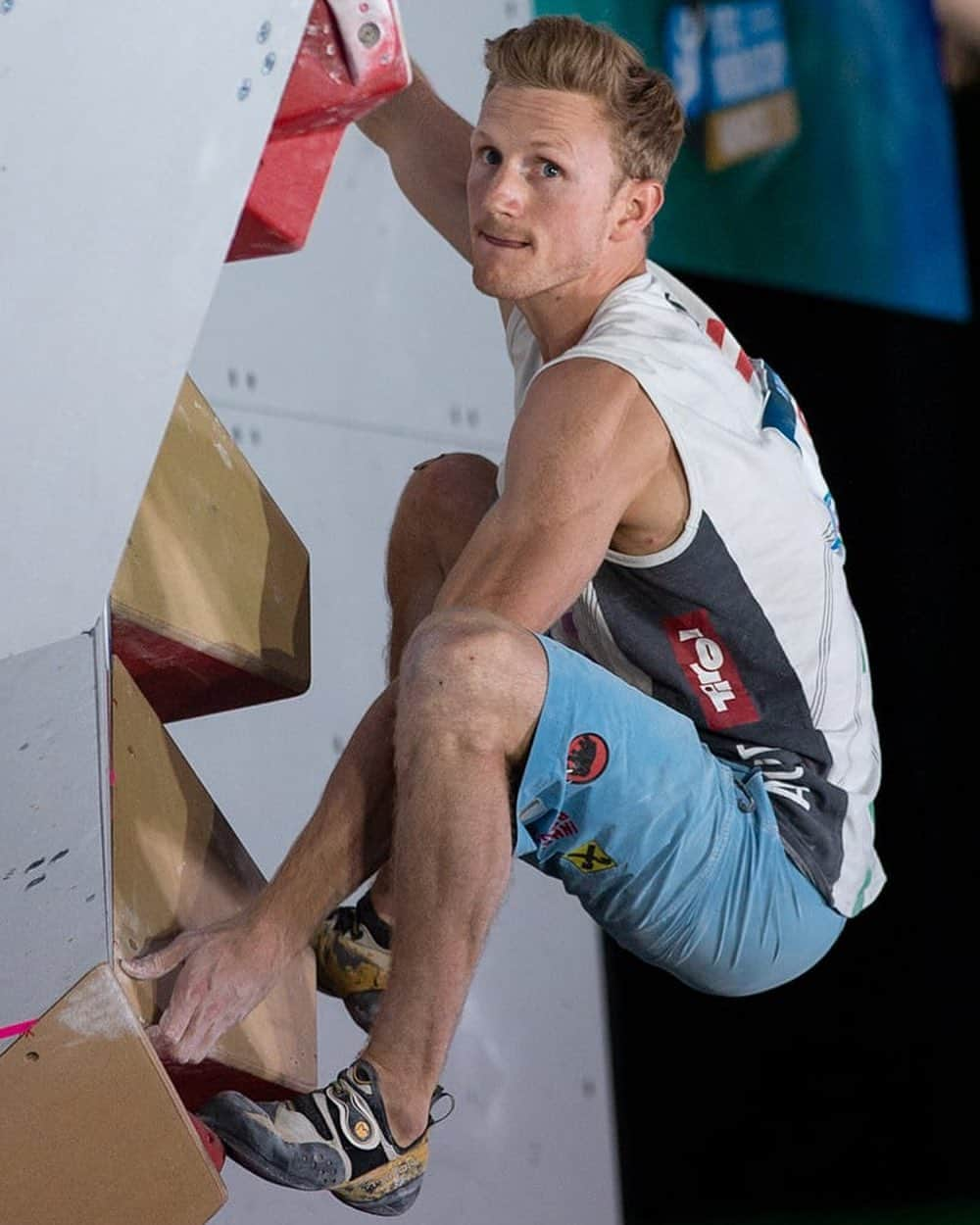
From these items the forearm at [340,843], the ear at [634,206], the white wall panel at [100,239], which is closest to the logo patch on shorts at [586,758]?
A: the forearm at [340,843]

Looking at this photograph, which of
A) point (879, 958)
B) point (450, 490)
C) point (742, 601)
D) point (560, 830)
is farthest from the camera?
point (879, 958)

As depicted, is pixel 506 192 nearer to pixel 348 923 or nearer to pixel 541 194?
pixel 541 194

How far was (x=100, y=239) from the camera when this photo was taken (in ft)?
3.63

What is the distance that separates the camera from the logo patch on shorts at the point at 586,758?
4.65 feet

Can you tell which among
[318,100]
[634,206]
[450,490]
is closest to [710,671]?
[450,490]

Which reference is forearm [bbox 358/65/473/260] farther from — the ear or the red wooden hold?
the red wooden hold

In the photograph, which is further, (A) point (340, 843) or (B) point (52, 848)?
(A) point (340, 843)

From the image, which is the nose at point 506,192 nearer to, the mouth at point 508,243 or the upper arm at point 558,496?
the mouth at point 508,243

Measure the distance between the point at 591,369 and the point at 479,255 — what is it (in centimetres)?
19

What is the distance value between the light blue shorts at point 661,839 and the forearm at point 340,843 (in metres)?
0.11

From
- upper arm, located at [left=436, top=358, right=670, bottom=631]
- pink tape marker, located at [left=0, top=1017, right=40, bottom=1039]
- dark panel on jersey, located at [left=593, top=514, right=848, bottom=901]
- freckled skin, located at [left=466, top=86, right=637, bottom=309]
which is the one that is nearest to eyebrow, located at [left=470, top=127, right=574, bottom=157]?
freckled skin, located at [left=466, top=86, right=637, bottom=309]

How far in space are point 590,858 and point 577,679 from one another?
18 cm

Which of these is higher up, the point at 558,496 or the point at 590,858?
the point at 558,496

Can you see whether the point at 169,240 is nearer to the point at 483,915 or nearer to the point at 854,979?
the point at 483,915
